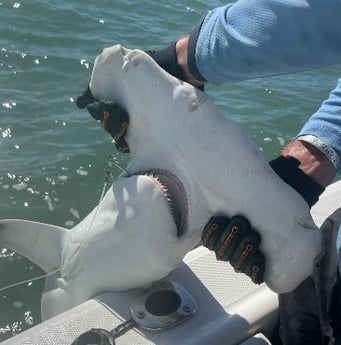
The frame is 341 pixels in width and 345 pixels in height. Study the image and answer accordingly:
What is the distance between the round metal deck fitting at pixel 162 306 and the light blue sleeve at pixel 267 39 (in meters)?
0.68

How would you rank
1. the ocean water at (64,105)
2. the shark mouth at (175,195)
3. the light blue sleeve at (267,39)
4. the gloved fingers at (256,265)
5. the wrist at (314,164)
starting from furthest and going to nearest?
the ocean water at (64,105)
the wrist at (314,164)
the shark mouth at (175,195)
the gloved fingers at (256,265)
the light blue sleeve at (267,39)

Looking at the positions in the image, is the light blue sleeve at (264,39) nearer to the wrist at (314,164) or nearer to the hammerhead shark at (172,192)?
the hammerhead shark at (172,192)

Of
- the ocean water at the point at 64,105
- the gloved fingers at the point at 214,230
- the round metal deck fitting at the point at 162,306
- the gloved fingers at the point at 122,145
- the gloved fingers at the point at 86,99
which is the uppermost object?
the gloved fingers at the point at 86,99

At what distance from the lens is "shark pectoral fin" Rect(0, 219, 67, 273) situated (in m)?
2.15

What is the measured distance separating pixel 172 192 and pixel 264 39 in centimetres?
50

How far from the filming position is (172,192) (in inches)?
68.1

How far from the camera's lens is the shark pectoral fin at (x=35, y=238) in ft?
7.04

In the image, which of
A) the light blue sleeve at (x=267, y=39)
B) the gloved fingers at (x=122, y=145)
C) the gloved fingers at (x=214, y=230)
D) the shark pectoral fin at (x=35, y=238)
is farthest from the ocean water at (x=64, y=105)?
the light blue sleeve at (x=267, y=39)

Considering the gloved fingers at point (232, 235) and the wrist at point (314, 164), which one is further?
the wrist at point (314, 164)

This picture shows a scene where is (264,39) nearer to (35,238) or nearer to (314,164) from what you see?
(314,164)

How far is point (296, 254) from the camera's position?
1.60 m

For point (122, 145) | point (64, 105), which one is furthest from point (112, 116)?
point (64, 105)

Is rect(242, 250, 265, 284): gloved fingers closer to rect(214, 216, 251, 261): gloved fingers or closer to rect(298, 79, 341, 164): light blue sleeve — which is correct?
rect(214, 216, 251, 261): gloved fingers

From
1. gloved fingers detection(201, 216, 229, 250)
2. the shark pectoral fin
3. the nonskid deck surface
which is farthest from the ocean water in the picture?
gloved fingers detection(201, 216, 229, 250)
